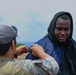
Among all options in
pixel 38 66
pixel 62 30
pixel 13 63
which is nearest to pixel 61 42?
pixel 62 30

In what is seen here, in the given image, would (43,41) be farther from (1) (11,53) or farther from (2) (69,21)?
(1) (11,53)

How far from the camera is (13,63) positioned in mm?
2707

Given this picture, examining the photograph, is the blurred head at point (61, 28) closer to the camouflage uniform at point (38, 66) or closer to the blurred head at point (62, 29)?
the blurred head at point (62, 29)

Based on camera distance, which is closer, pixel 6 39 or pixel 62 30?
pixel 6 39

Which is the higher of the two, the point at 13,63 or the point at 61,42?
the point at 13,63

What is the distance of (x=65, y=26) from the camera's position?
141 inches

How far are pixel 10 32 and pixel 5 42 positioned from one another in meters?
0.10

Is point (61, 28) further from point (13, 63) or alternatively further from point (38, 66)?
point (13, 63)

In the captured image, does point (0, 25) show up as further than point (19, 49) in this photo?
No

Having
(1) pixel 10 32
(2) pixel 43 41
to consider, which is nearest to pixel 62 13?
(2) pixel 43 41

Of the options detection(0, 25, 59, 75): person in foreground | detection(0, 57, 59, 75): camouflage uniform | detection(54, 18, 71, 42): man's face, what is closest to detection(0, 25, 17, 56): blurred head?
detection(0, 25, 59, 75): person in foreground

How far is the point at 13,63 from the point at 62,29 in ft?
3.45

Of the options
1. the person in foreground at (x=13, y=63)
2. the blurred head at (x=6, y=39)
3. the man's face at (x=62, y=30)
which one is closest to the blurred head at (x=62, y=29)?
the man's face at (x=62, y=30)

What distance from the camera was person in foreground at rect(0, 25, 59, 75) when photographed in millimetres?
2654
